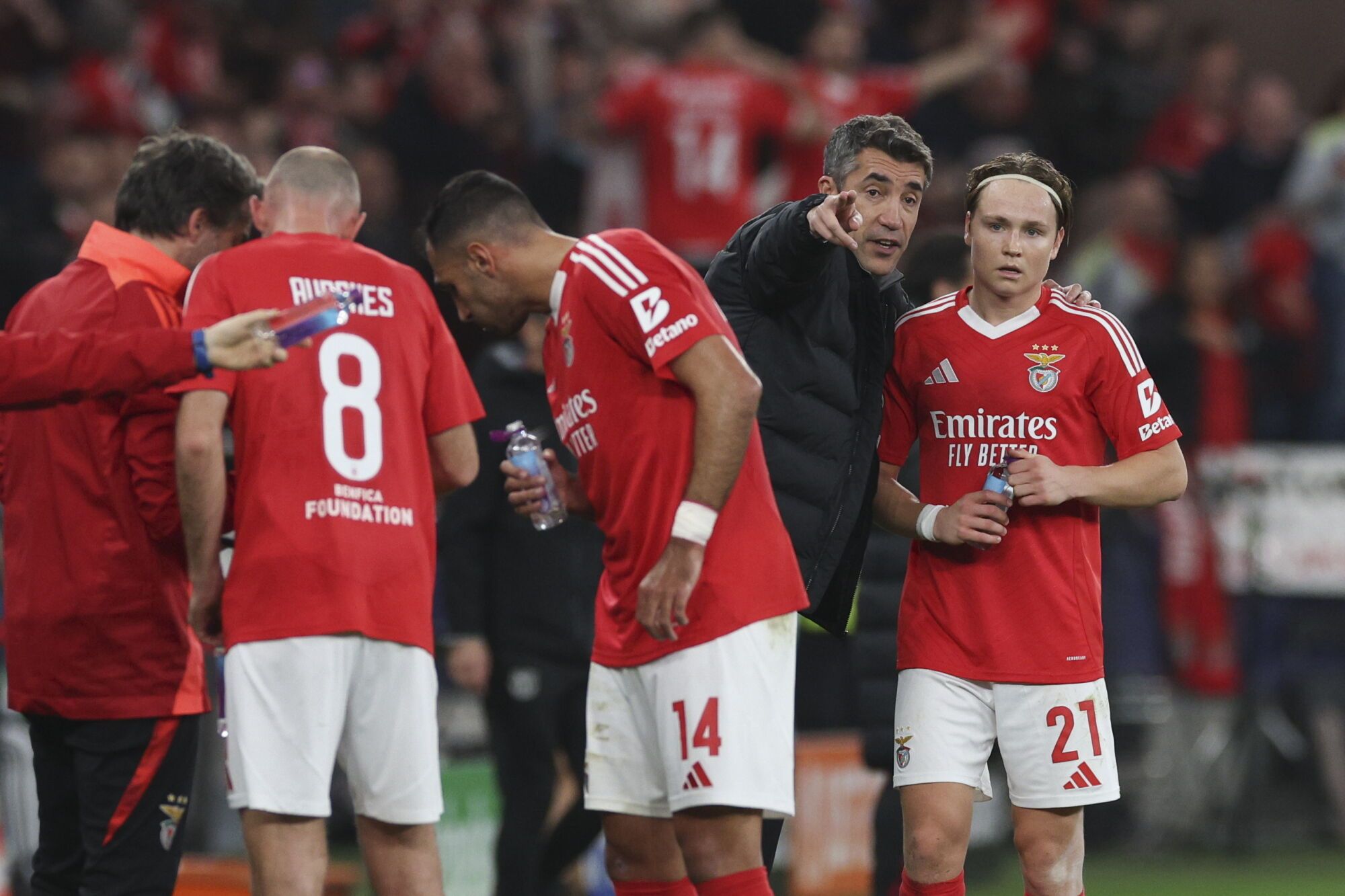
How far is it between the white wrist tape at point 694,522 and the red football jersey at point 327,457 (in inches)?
30.9

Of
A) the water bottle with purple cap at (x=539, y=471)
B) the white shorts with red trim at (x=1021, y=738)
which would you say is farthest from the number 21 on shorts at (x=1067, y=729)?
the water bottle with purple cap at (x=539, y=471)

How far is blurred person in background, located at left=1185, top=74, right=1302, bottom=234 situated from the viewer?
12.8 metres

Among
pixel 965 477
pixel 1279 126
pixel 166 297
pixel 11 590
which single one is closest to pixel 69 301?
pixel 166 297

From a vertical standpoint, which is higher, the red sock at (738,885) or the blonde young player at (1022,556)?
the blonde young player at (1022,556)

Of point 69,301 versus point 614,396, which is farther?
point 69,301

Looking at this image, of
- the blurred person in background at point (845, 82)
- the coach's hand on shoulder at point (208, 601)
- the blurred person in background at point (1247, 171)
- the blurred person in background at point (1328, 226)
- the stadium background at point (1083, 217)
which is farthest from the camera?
the blurred person in background at point (1247, 171)

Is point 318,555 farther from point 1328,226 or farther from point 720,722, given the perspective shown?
point 1328,226

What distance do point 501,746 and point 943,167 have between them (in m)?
6.47

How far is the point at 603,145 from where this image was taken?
1107 centimetres

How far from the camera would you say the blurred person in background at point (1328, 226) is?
1176cm

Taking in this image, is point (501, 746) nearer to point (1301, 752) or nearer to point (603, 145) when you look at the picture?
point (603, 145)

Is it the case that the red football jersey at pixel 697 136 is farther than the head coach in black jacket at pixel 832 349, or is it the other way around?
the red football jersey at pixel 697 136

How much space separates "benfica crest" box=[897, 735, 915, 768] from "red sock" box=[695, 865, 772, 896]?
0.79 m

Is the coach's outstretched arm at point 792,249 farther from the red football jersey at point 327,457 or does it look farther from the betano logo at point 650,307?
the red football jersey at point 327,457
